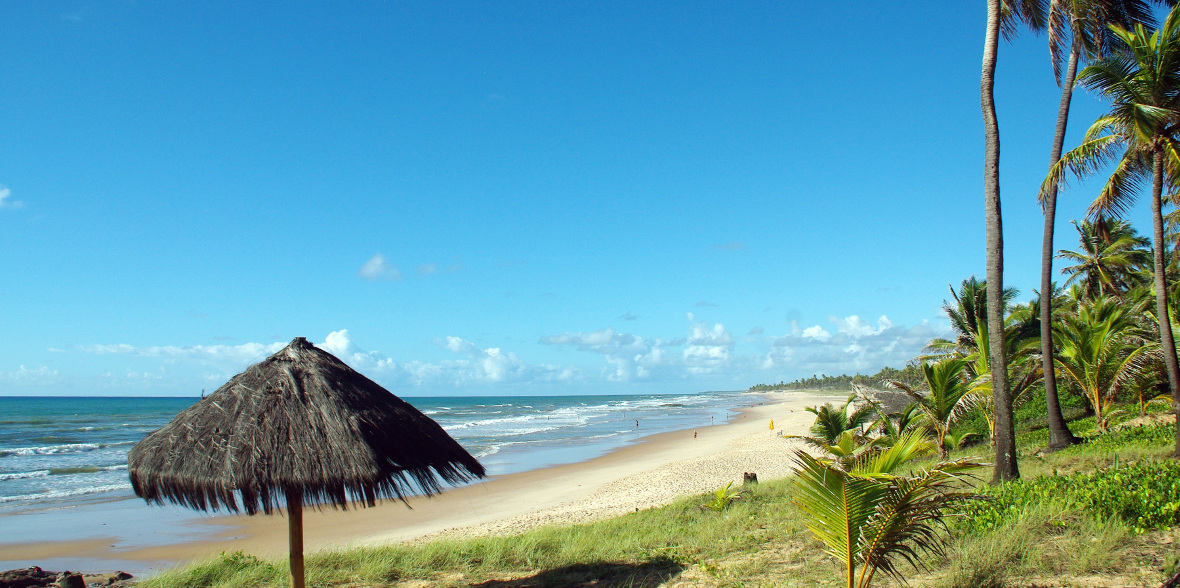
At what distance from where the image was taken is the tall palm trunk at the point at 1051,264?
1005cm

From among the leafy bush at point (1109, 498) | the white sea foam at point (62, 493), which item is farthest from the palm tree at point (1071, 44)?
the white sea foam at point (62, 493)

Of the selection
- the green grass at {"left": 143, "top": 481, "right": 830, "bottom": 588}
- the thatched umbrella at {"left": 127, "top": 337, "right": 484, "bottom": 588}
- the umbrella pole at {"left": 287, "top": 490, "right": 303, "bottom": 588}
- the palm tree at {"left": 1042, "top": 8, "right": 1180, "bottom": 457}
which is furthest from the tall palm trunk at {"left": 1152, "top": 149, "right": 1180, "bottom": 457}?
the umbrella pole at {"left": 287, "top": 490, "right": 303, "bottom": 588}

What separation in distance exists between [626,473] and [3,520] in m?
14.5

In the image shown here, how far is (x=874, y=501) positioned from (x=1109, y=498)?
3287 millimetres

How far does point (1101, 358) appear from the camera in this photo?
12.1 m

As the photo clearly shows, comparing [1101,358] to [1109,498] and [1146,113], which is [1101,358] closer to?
[1146,113]

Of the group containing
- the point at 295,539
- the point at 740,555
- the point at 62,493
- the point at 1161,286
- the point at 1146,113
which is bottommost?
the point at 62,493

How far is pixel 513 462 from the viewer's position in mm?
22766

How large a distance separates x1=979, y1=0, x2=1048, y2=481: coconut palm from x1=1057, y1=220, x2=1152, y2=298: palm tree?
18417 mm

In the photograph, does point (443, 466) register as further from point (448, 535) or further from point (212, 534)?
point (212, 534)

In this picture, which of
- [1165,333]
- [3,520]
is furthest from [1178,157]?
[3,520]

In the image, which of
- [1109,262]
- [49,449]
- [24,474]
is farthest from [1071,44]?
[49,449]

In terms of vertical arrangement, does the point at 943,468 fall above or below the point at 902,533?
→ above

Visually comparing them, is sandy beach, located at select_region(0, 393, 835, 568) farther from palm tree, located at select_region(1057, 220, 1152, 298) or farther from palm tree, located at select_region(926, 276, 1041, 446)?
palm tree, located at select_region(1057, 220, 1152, 298)
